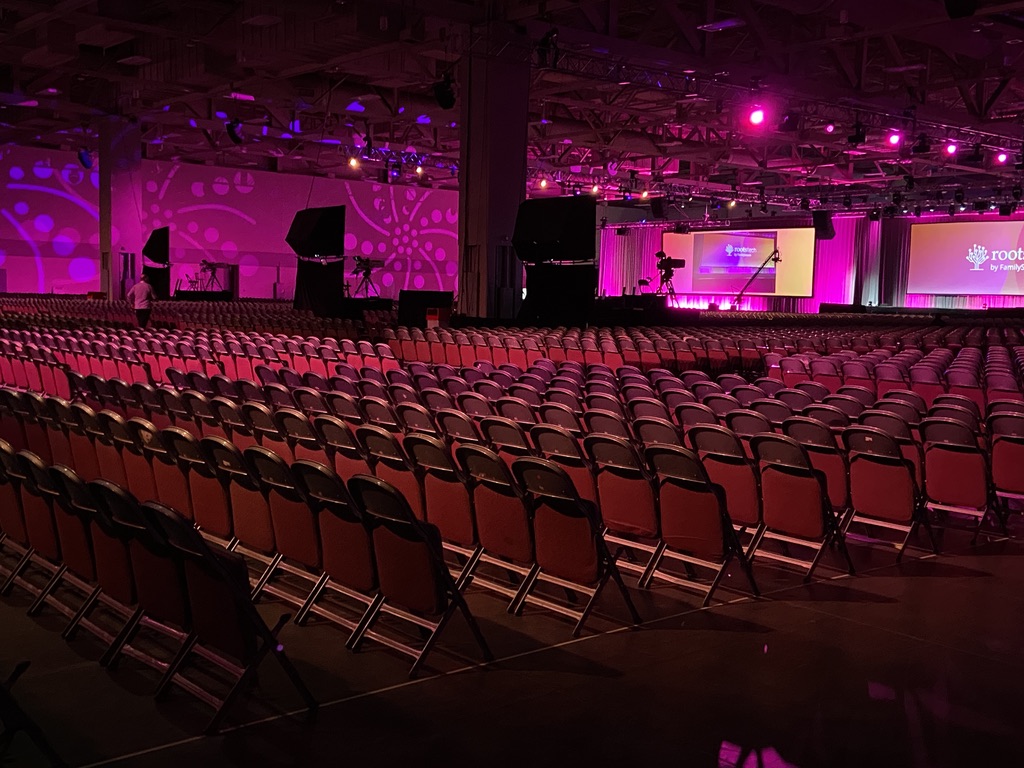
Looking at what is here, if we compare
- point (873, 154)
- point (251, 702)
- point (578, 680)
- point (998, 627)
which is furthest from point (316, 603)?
point (873, 154)

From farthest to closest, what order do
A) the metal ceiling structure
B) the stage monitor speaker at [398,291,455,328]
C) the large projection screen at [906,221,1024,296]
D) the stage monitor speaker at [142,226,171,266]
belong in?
the large projection screen at [906,221,1024,296], the stage monitor speaker at [142,226,171,266], the stage monitor speaker at [398,291,455,328], the metal ceiling structure

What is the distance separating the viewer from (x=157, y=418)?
7289 millimetres

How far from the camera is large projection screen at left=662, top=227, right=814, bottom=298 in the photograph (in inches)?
1395

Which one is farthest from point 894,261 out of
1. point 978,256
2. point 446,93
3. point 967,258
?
point 446,93

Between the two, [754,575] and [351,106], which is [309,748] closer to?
[754,575]

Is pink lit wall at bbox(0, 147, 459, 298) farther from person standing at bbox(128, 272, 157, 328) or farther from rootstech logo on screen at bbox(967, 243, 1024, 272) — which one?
rootstech logo on screen at bbox(967, 243, 1024, 272)

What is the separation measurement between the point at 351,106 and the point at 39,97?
7.11 m

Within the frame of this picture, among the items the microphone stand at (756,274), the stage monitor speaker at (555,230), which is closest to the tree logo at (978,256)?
the microphone stand at (756,274)

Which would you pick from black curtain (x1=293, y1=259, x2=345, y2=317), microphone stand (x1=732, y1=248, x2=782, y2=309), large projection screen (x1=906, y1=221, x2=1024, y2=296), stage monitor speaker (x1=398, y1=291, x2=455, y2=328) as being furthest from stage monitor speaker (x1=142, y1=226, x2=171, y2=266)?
large projection screen (x1=906, y1=221, x2=1024, y2=296)

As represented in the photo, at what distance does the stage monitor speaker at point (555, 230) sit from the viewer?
54.3ft

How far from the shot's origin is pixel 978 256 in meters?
31.2

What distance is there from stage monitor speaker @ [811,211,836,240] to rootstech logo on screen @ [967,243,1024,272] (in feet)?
14.4

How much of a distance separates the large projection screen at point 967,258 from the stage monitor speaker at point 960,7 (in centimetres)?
2079

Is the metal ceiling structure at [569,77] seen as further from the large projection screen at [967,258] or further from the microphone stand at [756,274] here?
the microphone stand at [756,274]
